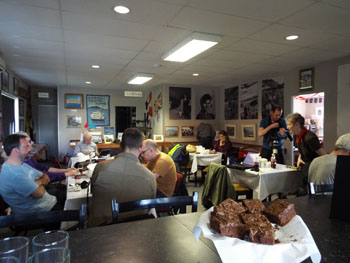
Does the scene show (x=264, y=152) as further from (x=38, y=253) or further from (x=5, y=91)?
(x=5, y=91)

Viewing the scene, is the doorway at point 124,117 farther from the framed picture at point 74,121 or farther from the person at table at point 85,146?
the person at table at point 85,146

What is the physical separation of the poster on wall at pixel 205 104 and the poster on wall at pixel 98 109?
3431 mm

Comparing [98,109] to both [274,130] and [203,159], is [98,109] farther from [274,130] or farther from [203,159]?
[274,130]

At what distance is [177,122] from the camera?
25.8 feet

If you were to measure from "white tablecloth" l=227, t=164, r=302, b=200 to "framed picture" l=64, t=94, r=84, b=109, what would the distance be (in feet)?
21.9

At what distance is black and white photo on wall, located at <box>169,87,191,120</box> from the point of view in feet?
25.3

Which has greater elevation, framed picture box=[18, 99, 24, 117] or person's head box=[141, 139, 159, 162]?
framed picture box=[18, 99, 24, 117]

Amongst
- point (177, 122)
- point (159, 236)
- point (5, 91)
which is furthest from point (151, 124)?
point (159, 236)

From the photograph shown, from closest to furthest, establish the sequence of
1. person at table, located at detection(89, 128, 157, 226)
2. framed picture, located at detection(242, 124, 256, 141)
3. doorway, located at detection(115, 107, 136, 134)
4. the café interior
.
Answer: the café interior, person at table, located at detection(89, 128, 157, 226), framed picture, located at detection(242, 124, 256, 141), doorway, located at detection(115, 107, 136, 134)

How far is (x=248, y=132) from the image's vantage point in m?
Answer: 6.92

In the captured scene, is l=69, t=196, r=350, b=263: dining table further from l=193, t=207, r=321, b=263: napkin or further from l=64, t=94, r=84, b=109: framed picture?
l=64, t=94, r=84, b=109: framed picture

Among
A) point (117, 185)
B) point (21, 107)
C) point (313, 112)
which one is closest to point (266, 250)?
point (117, 185)

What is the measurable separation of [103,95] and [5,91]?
3.74 m

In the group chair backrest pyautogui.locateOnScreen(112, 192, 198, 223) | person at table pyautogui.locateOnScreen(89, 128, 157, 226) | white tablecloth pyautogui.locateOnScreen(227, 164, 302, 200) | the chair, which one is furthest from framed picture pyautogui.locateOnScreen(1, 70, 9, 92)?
white tablecloth pyautogui.locateOnScreen(227, 164, 302, 200)
